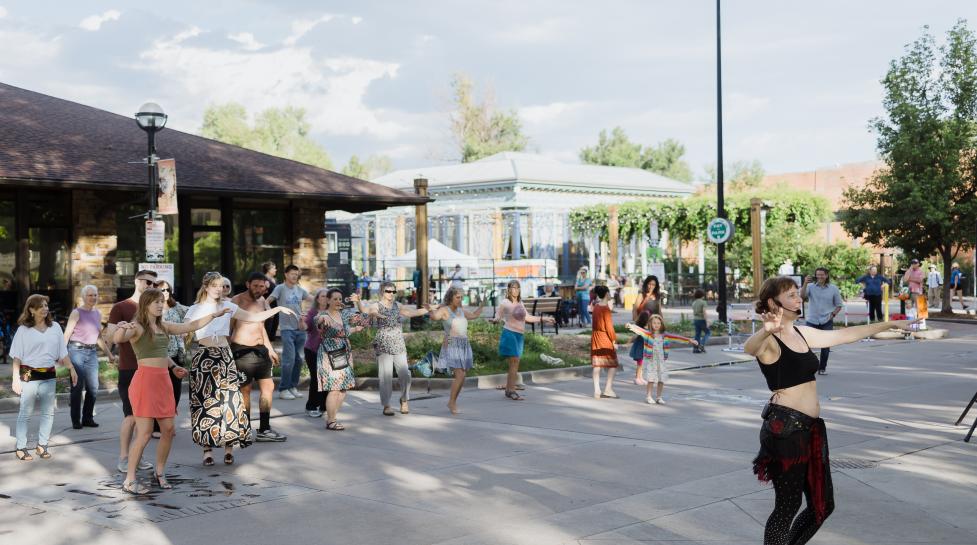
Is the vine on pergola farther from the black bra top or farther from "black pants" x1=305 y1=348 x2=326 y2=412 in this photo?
the black bra top

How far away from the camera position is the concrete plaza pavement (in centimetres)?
697

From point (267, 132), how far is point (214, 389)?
6696 centimetres


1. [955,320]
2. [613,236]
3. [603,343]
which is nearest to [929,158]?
[955,320]

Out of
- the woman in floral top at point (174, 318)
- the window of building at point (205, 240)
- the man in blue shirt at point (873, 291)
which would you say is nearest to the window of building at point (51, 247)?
the window of building at point (205, 240)

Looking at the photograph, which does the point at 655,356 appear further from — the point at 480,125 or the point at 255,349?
the point at 480,125

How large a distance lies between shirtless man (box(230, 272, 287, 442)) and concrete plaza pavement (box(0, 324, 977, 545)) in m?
0.57

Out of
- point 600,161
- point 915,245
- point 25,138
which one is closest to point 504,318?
point 25,138

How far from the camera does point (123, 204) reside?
64.0ft

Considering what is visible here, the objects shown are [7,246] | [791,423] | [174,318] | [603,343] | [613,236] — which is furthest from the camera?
[613,236]

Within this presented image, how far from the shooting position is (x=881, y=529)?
682 centimetres

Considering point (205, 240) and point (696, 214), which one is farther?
point (696, 214)

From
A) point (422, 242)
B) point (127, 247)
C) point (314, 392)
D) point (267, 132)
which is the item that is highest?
point (267, 132)

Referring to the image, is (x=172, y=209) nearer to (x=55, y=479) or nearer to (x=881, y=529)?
(x=55, y=479)

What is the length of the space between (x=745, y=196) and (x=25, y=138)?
29.5m
